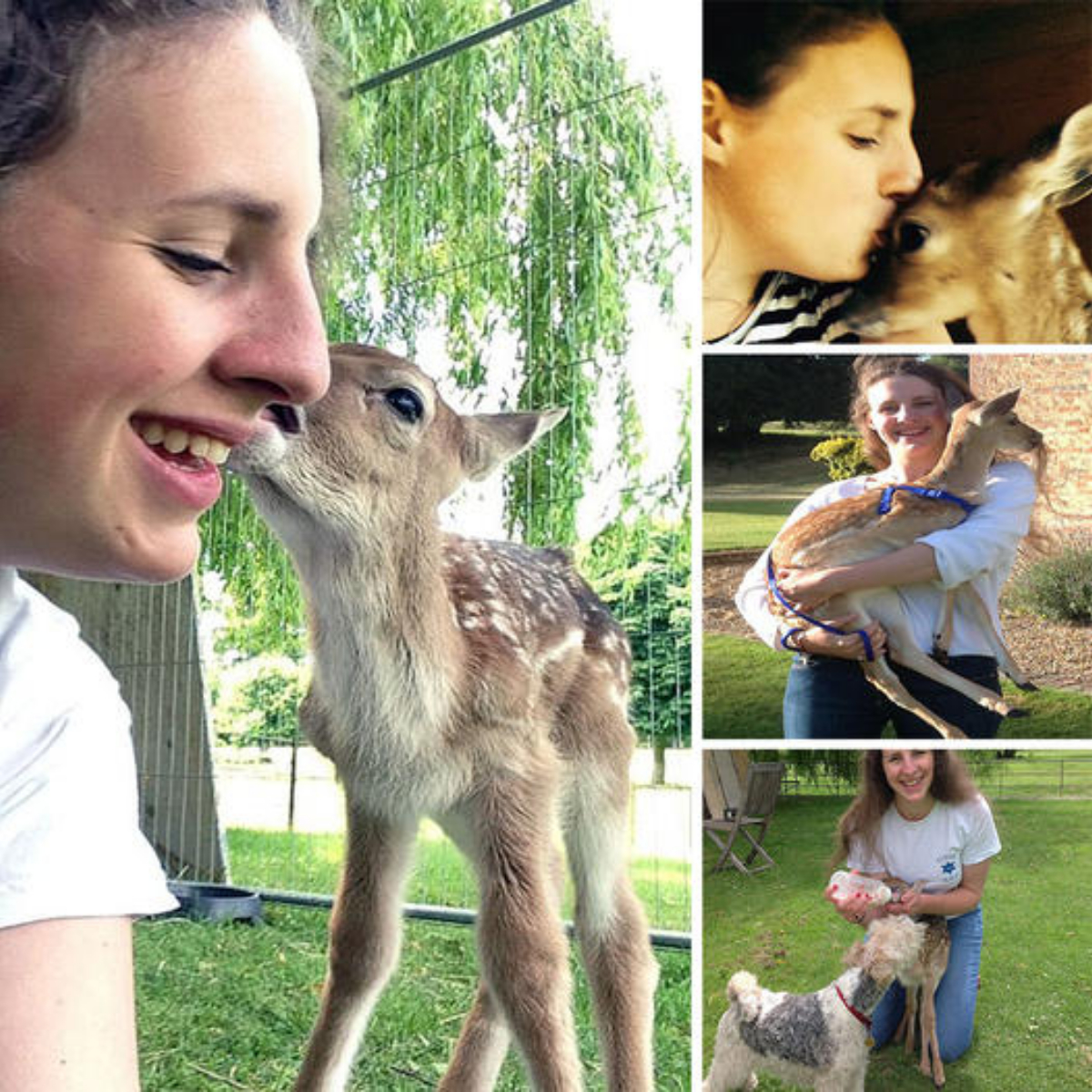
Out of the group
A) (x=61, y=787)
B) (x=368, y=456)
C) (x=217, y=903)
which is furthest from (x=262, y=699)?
(x=61, y=787)

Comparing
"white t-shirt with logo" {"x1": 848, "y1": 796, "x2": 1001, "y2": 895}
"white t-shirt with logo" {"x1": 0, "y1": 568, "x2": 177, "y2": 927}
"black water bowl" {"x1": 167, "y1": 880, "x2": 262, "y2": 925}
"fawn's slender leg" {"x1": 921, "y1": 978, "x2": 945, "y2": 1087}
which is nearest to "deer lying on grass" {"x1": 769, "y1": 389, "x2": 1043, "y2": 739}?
"white t-shirt with logo" {"x1": 848, "y1": 796, "x2": 1001, "y2": 895}

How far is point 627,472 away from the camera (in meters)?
2.29

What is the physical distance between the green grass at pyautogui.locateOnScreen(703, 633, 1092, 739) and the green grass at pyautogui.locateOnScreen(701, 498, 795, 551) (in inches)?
5.5

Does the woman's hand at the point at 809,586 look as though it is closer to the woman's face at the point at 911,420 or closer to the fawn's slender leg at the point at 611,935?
the woman's face at the point at 911,420

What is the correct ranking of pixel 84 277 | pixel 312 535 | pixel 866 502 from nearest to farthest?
1. pixel 84 277
2. pixel 312 535
3. pixel 866 502

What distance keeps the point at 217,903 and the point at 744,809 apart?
39.4 inches

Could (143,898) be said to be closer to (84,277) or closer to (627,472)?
(84,277)

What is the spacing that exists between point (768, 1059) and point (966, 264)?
120cm

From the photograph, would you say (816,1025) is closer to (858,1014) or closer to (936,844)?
(858,1014)

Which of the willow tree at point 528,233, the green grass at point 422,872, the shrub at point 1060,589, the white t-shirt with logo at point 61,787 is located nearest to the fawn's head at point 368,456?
the willow tree at point 528,233

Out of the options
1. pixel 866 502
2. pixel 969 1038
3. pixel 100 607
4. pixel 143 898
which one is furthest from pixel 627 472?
pixel 143 898

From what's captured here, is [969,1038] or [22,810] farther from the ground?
[22,810]

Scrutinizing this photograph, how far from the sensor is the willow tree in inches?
90.8

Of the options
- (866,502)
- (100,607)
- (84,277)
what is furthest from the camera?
(100,607)
